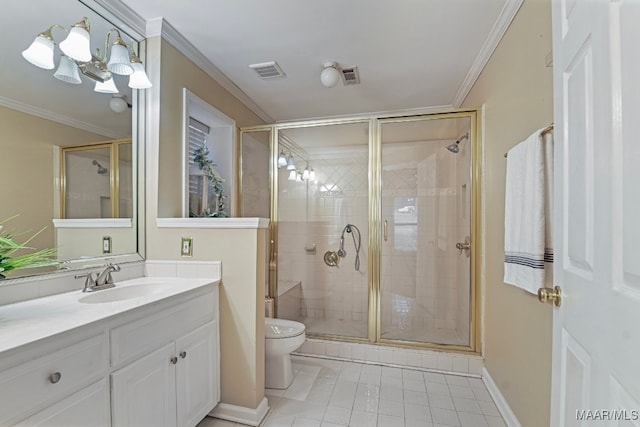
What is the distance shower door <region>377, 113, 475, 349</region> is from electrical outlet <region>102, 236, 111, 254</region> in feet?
7.11

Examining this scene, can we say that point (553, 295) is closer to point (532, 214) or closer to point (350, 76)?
point (532, 214)

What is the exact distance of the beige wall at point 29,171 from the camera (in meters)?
1.29

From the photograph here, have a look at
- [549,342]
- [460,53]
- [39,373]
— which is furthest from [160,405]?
[460,53]

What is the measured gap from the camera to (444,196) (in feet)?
10.3

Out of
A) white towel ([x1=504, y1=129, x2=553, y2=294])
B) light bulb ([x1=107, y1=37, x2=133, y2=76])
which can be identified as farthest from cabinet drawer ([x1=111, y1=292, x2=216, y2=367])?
white towel ([x1=504, y1=129, x2=553, y2=294])

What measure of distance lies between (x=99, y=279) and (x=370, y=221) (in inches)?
83.0

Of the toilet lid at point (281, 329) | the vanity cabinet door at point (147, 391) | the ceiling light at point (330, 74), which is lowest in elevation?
the toilet lid at point (281, 329)

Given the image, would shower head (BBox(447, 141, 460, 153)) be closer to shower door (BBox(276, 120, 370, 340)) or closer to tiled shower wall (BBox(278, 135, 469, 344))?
tiled shower wall (BBox(278, 135, 469, 344))

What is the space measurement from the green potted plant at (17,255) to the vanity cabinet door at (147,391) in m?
0.54

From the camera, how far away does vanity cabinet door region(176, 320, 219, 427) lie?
1.47 meters

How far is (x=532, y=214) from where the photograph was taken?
1.36 metres

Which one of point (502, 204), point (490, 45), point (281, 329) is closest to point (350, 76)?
point (490, 45)

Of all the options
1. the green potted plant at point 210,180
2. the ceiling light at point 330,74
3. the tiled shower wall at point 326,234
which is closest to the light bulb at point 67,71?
the green potted plant at point 210,180

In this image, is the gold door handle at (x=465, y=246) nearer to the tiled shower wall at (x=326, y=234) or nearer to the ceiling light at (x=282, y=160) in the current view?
the tiled shower wall at (x=326, y=234)
